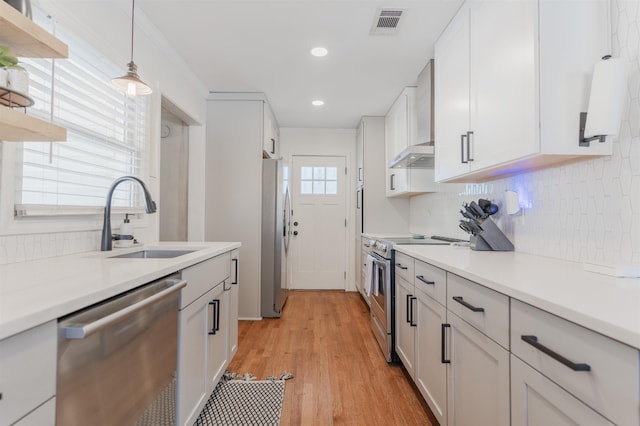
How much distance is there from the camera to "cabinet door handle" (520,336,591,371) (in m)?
0.68

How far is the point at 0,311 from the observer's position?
0.63 m

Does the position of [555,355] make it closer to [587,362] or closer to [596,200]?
[587,362]

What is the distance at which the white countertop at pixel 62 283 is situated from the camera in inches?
25.8

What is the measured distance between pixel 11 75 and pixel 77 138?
0.71m

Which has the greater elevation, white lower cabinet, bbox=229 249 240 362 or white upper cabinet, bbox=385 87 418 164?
white upper cabinet, bbox=385 87 418 164

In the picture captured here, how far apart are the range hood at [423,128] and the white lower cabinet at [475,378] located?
150 centimetres

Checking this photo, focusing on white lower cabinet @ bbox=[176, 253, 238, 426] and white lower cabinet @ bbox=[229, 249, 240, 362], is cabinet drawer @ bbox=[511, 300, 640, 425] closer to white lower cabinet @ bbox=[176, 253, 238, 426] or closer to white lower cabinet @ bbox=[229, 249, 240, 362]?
white lower cabinet @ bbox=[176, 253, 238, 426]

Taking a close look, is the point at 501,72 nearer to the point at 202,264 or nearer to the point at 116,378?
the point at 202,264

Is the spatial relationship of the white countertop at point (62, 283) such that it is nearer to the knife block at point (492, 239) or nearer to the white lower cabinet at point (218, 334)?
the white lower cabinet at point (218, 334)

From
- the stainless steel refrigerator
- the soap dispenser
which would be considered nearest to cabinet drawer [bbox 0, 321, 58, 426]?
the soap dispenser

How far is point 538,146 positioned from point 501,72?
0.48 meters

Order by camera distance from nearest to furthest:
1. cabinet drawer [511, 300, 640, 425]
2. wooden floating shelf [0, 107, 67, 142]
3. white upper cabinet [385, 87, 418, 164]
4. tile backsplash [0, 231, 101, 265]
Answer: cabinet drawer [511, 300, 640, 425] → wooden floating shelf [0, 107, 67, 142] → tile backsplash [0, 231, 101, 265] → white upper cabinet [385, 87, 418, 164]

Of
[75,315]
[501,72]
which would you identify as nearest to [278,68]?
[501,72]

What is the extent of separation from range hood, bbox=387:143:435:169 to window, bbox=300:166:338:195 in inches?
78.7
